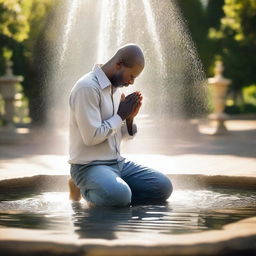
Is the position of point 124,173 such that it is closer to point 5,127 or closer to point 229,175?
point 229,175

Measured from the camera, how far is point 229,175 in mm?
6805

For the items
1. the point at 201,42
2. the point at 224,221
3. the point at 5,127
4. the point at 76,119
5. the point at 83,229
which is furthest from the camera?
the point at 201,42

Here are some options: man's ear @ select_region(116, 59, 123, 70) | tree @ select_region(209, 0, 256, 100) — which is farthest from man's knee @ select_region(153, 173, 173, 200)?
tree @ select_region(209, 0, 256, 100)

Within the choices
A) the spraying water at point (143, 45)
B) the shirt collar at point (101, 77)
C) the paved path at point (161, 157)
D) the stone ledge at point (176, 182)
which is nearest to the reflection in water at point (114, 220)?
the shirt collar at point (101, 77)

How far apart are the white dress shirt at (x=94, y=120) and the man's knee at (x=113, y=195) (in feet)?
0.88

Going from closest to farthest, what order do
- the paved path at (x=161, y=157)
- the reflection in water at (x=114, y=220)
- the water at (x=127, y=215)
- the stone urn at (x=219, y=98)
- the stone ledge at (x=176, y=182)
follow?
the reflection in water at (x=114, y=220)
the water at (x=127, y=215)
the stone ledge at (x=176, y=182)
the paved path at (x=161, y=157)
the stone urn at (x=219, y=98)

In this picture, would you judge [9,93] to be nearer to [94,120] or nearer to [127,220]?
[94,120]

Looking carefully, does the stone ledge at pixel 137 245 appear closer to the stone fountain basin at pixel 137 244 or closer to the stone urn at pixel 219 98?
the stone fountain basin at pixel 137 244

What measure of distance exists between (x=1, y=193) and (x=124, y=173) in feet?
4.62

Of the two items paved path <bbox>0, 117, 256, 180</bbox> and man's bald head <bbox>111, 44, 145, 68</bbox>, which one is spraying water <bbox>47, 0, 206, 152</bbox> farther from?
man's bald head <bbox>111, 44, 145, 68</bbox>

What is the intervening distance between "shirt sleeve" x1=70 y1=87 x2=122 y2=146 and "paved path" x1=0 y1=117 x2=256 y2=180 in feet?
6.43

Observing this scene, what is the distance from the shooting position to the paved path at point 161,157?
318 inches

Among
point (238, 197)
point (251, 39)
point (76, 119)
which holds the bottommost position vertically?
point (238, 197)

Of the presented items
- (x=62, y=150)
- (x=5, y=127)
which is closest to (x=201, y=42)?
(x=5, y=127)
